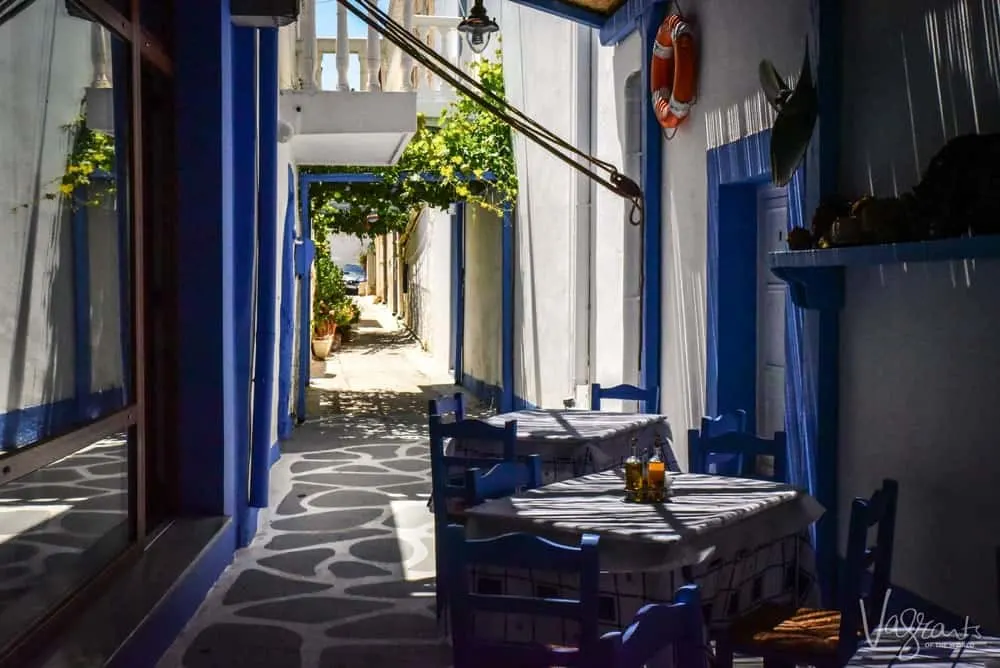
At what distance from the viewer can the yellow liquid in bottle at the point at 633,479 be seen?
13.6 feet

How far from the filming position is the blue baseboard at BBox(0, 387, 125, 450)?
3922mm

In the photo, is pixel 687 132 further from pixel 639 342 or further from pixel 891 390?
pixel 891 390

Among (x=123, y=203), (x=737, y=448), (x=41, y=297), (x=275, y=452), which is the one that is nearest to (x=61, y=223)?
(x=41, y=297)

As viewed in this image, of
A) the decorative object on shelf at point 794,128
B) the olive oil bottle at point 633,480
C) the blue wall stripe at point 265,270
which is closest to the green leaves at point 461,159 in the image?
the blue wall stripe at point 265,270

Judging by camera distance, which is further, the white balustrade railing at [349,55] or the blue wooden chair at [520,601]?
the white balustrade railing at [349,55]

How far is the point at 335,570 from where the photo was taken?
6.35 m

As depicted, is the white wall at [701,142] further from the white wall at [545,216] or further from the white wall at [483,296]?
the white wall at [483,296]

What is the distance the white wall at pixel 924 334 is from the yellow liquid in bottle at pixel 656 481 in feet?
3.82

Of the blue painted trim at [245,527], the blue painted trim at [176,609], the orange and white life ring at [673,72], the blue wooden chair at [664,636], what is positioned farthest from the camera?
the orange and white life ring at [673,72]

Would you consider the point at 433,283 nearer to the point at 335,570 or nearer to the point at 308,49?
the point at 308,49

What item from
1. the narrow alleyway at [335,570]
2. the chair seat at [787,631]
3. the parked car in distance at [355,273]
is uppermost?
the parked car in distance at [355,273]

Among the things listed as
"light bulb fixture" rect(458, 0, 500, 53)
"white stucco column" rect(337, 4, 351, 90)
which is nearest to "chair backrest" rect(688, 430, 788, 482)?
"light bulb fixture" rect(458, 0, 500, 53)

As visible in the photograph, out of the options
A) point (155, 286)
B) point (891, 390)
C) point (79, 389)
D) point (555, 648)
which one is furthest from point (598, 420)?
point (555, 648)

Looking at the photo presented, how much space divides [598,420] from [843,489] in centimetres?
160
